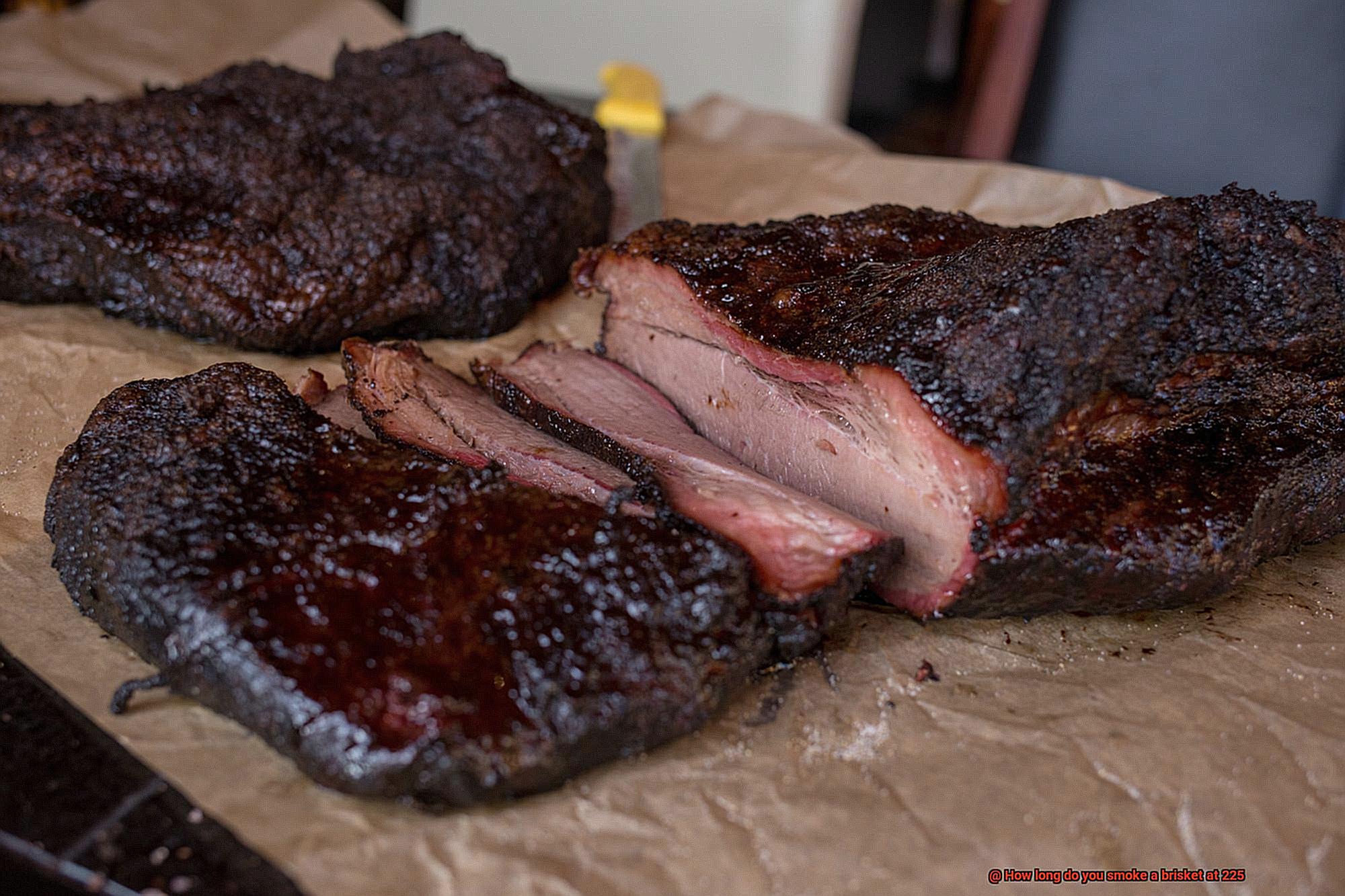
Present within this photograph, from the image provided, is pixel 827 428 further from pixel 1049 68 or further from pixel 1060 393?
pixel 1049 68

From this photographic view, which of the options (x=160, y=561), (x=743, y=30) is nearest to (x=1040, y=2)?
(x=743, y=30)

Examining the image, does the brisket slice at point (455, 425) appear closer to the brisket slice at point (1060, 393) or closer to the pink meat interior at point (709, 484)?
the pink meat interior at point (709, 484)

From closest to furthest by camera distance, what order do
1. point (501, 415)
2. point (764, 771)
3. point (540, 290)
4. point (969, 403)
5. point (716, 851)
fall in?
point (716, 851)
point (764, 771)
point (969, 403)
point (501, 415)
point (540, 290)

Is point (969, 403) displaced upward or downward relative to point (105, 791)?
upward

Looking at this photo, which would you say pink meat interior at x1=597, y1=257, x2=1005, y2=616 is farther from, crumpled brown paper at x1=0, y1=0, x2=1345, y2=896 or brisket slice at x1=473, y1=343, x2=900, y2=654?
crumpled brown paper at x1=0, y1=0, x2=1345, y2=896

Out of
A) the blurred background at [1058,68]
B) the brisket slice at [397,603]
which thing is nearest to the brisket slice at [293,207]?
the brisket slice at [397,603]

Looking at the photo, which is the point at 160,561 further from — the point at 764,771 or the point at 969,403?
the point at 969,403

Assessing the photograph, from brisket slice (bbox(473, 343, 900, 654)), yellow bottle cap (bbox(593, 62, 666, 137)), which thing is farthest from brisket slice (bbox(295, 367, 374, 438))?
yellow bottle cap (bbox(593, 62, 666, 137))
